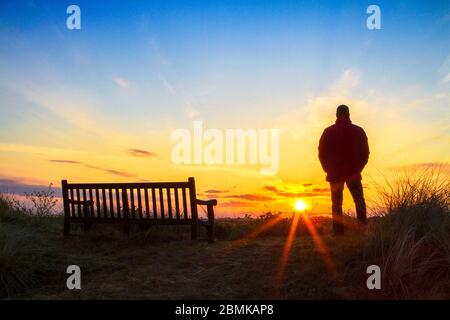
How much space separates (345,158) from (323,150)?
485mm

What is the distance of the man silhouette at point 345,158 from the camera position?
9.38m

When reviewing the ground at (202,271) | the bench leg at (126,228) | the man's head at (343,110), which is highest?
the man's head at (343,110)

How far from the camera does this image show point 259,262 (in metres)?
7.72

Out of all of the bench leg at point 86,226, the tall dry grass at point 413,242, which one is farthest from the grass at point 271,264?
the bench leg at point 86,226

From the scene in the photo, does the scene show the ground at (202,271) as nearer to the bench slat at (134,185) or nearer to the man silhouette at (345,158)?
the man silhouette at (345,158)

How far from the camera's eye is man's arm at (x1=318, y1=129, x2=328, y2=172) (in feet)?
31.7

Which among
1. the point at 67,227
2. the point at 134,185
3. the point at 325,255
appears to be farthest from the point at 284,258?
the point at 67,227

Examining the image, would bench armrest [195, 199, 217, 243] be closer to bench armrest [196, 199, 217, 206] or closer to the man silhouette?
bench armrest [196, 199, 217, 206]

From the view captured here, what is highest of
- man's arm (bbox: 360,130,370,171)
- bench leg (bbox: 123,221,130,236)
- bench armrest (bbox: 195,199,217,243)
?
man's arm (bbox: 360,130,370,171)

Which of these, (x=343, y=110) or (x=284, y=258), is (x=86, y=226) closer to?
(x=284, y=258)

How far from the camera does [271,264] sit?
744 cm

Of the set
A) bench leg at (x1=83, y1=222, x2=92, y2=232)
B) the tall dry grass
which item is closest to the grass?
the tall dry grass

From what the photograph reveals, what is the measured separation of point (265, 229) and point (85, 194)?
15.5ft

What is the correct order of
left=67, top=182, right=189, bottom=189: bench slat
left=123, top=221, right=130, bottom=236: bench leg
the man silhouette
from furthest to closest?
1. left=123, top=221, right=130, bottom=236: bench leg
2. left=67, top=182, right=189, bottom=189: bench slat
3. the man silhouette
